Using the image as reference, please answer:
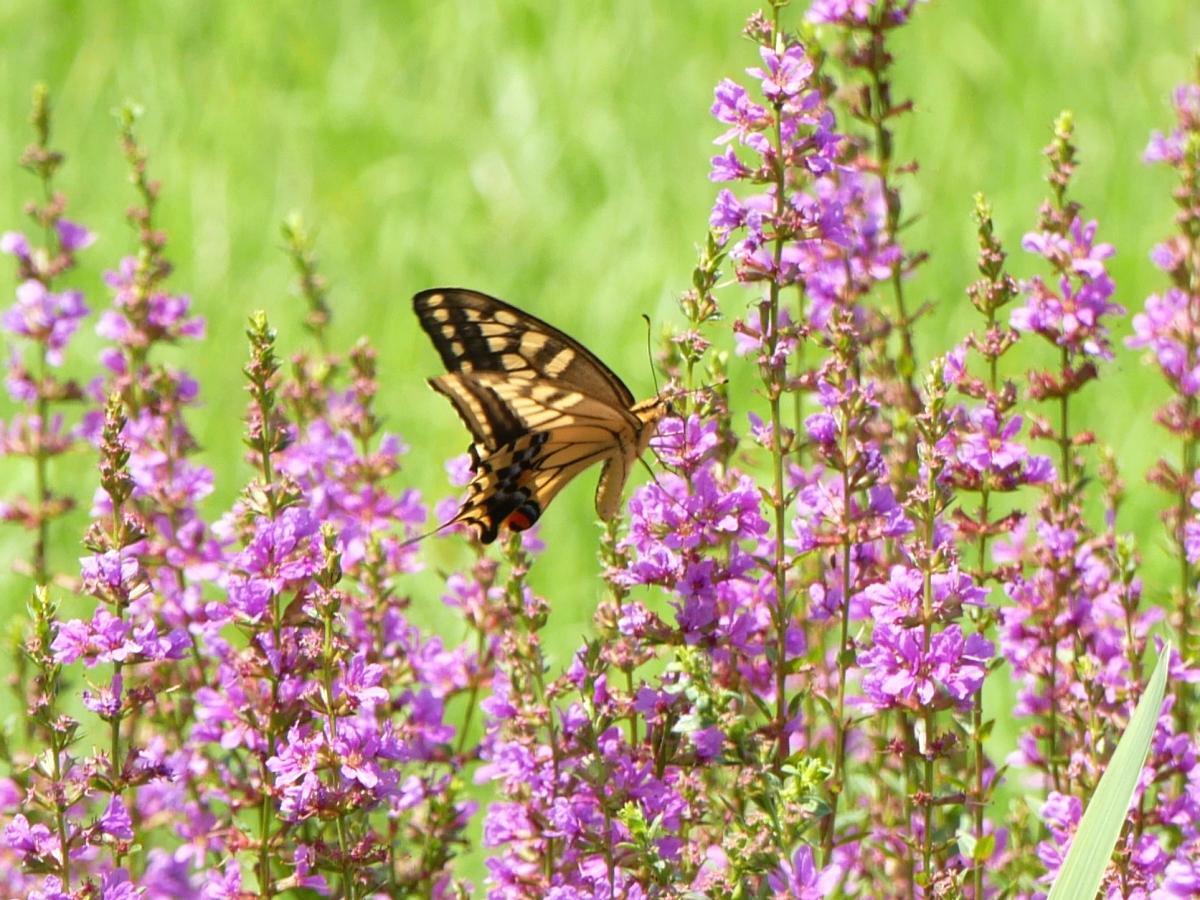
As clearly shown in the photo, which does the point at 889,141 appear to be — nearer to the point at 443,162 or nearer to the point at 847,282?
the point at 847,282

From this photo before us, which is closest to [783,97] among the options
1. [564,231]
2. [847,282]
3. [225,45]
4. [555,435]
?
[847,282]

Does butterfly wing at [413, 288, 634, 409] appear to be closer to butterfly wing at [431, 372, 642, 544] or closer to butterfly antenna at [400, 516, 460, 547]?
butterfly wing at [431, 372, 642, 544]

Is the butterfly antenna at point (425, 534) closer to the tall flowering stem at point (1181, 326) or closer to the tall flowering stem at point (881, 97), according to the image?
the tall flowering stem at point (881, 97)

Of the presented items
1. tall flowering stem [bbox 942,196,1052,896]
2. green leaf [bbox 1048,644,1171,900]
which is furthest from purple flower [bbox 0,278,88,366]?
green leaf [bbox 1048,644,1171,900]

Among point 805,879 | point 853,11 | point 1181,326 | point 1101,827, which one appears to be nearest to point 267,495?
point 805,879

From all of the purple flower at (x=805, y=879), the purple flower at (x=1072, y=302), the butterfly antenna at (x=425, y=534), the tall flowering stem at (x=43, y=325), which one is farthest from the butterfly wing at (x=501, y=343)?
the purple flower at (x=805, y=879)

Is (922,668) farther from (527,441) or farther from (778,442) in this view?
(527,441)

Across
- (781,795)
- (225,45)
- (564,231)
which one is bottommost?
(781,795)
